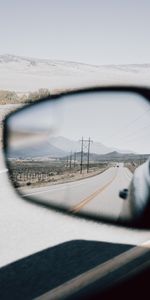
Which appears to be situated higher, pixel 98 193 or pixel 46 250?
pixel 98 193

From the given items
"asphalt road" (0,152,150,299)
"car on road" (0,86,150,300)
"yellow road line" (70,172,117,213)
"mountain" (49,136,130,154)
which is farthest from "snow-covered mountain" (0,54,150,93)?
"yellow road line" (70,172,117,213)

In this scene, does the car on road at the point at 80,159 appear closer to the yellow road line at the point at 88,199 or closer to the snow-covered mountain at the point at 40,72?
the yellow road line at the point at 88,199

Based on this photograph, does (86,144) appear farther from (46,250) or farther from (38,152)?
(46,250)

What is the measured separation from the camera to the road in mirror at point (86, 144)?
70.1 inches

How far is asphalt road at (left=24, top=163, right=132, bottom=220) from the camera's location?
1781 millimetres

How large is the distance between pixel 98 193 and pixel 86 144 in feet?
0.59

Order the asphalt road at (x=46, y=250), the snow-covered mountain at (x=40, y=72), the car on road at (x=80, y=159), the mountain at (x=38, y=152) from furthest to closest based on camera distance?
the snow-covered mountain at (x=40, y=72)
the asphalt road at (x=46, y=250)
the mountain at (x=38, y=152)
the car on road at (x=80, y=159)

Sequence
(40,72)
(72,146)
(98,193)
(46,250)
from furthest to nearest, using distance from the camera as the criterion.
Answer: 1. (40,72)
2. (46,250)
3. (72,146)
4. (98,193)

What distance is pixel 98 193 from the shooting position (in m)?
1.78

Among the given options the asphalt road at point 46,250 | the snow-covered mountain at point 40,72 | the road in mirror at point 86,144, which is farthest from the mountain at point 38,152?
the snow-covered mountain at point 40,72

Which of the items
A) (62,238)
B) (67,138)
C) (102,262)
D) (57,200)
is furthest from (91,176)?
(62,238)

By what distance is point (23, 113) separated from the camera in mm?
2035

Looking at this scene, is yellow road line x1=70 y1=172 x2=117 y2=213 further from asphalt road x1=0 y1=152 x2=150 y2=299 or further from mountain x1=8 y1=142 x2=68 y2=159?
asphalt road x1=0 y1=152 x2=150 y2=299

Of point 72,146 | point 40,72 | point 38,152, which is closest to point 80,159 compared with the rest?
point 72,146
